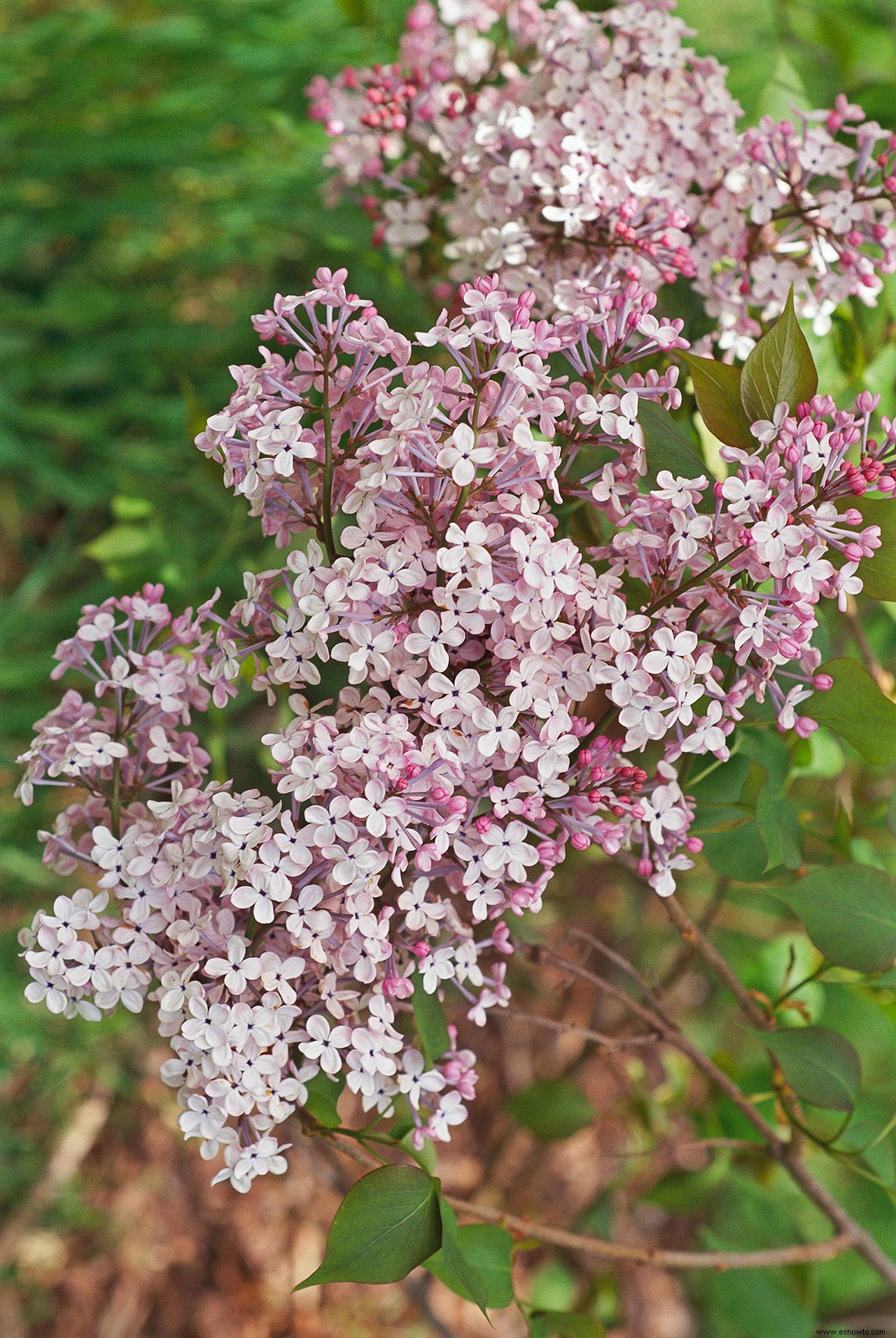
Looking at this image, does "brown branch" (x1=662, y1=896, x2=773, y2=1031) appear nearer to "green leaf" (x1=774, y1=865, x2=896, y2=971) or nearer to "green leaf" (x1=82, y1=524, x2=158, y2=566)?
"green leaf" (x1=774, y1=865, x2=896, y2=971)

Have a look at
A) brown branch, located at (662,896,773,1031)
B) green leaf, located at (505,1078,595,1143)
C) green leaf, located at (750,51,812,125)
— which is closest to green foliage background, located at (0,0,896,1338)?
green leaf, located at (505,1078,595,1143)

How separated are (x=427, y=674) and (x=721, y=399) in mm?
211

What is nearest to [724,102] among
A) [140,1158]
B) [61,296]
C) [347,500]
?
[347,500]

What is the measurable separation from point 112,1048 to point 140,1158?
0.16 m

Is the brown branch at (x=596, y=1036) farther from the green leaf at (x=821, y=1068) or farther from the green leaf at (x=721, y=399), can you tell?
the green leaf at (x=721, y=399)

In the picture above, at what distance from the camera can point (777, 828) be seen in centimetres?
55

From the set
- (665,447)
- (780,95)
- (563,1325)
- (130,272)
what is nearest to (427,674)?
(665,447)

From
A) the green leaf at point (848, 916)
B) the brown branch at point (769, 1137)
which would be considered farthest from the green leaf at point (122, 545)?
the green leaf at point (848, 916)

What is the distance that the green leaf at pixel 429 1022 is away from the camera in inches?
19.3

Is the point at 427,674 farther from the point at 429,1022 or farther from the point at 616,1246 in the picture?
the point at 616,1246

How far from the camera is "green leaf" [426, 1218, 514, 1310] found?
0.58 m

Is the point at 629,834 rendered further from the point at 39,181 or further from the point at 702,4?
the point at 702,4

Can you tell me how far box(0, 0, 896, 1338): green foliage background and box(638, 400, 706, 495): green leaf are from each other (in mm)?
603

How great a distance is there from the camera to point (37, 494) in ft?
5.07
